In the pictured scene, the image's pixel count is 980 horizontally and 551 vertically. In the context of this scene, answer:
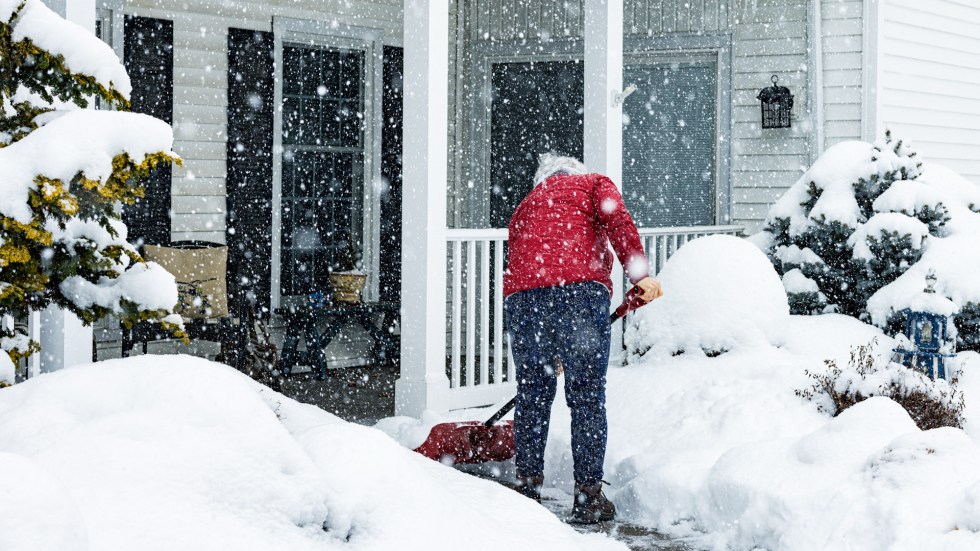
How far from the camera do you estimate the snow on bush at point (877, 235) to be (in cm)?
706

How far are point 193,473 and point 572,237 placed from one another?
256 cm

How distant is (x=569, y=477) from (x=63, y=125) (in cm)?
314

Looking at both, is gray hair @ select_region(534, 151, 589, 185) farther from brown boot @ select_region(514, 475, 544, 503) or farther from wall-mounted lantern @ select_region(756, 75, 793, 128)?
wall-mounted lantern @ select_region(756, 75, 793, 128)

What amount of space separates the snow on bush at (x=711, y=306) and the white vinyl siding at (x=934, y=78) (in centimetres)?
237

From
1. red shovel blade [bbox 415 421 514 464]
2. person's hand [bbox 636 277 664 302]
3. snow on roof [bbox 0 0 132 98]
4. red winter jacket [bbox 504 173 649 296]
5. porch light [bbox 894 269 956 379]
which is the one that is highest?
snow on roof [bbox 0 0 132 98]

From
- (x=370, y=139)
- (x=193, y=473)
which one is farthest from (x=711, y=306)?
(x=193, y=473)

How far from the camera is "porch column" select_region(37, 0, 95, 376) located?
15.5 ft

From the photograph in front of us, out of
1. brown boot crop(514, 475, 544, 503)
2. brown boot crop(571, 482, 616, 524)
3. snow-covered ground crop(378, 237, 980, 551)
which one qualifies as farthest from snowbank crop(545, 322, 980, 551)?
brown boot crop(514, 475, 544, 503)

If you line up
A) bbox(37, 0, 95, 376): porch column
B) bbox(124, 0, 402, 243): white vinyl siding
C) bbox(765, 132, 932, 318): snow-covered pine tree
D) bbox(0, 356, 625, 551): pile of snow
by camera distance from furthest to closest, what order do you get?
bbox(124, 0, 402, 243): white vinyl siding, bbox(765, 132, 932, 318): snow-covered pine tree, bbox(37, 0, 95, 376): porch column, bbox(0, 356, 625, 551): pile of snow

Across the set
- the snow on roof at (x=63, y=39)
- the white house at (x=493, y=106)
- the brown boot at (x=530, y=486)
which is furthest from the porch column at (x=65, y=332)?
the white house at (x=493, y=106)

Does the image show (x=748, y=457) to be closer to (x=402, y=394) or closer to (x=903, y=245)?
(x=402, y=394)

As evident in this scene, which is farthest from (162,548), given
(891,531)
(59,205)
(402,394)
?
(402,394)

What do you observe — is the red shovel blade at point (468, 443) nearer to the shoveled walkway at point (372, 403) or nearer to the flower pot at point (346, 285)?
the shoveled walkway at point (372, 403)

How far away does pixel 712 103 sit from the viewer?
29.0 feet
